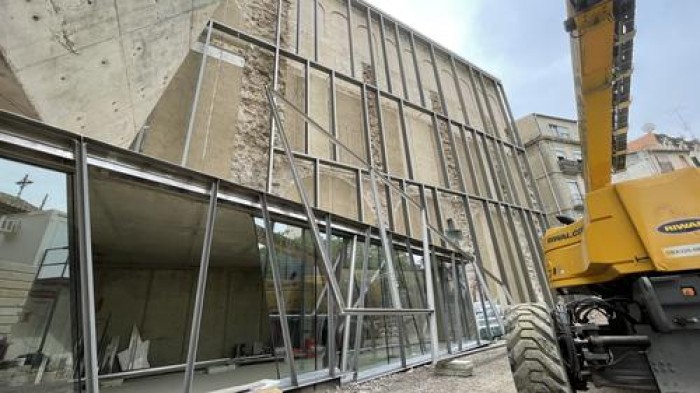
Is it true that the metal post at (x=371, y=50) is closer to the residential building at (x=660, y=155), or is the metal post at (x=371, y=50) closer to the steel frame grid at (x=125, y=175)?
the steel frame grid at (x=125, y=175)

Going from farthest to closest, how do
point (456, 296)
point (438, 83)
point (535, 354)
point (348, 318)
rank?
point (438, 83) < point (456, 296) < point (348, 318) < point (535, 354)

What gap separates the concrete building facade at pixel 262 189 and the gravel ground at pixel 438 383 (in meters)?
0.32

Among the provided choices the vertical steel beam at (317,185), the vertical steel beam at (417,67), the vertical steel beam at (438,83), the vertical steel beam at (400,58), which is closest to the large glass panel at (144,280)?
the vertical steel beam at (317,185)

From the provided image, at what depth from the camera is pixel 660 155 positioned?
25.7 meters

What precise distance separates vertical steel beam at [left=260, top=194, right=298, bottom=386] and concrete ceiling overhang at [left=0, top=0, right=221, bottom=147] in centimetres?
177

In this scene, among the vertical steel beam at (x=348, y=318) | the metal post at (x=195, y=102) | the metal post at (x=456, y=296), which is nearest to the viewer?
the vertical steel beam at (x=348, y=318)

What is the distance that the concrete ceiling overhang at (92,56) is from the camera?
266 centimetres

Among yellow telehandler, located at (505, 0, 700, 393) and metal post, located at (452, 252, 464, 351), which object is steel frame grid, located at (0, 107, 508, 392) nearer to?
yellow telehandler, located at (505, 0, 700, 393)

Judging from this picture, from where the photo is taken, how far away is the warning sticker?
2.67 meters

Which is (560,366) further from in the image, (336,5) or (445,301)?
(336,5)

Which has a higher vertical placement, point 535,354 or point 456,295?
point 456,295

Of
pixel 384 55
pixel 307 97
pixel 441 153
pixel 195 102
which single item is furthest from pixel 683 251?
pixel 384 55

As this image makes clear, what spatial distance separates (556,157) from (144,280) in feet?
75.1

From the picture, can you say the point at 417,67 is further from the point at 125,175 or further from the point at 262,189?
the point at 125,175
